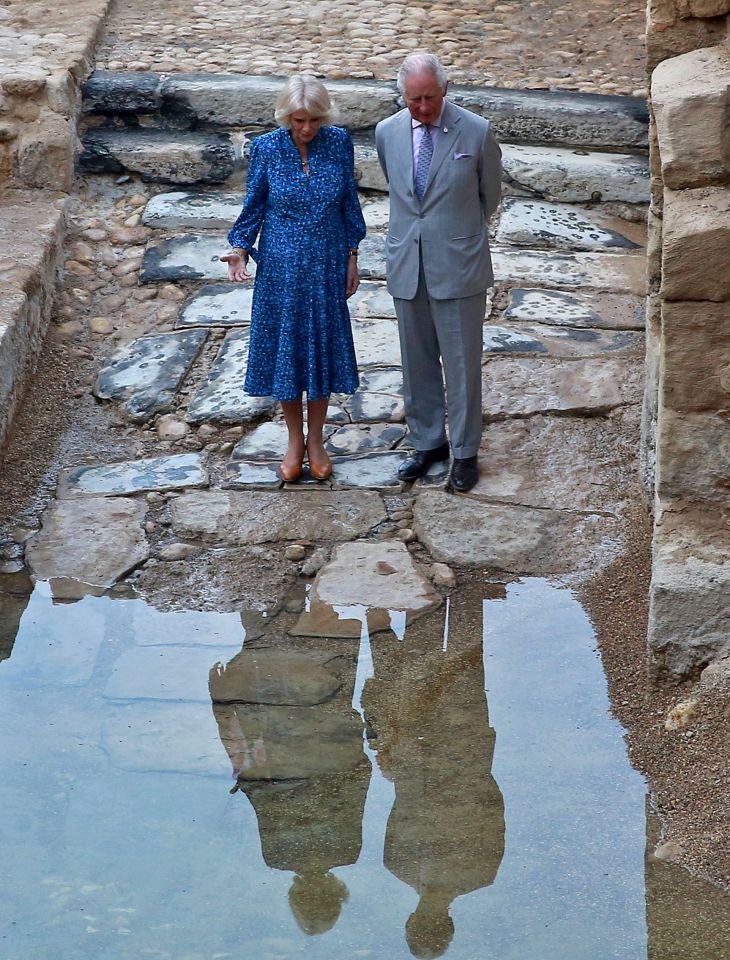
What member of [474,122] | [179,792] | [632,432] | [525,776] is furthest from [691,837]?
[474,122]

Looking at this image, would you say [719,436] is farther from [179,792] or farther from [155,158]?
[155,158]

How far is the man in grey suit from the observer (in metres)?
4.49

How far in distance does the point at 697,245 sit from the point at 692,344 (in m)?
0.29

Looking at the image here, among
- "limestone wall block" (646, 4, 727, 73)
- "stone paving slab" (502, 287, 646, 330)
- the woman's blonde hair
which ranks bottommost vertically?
"stone paving slab" (502, 287, 646, 330)

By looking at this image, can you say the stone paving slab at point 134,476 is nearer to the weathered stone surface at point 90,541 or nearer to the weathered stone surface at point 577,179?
the weathered stone surface at point 90,541

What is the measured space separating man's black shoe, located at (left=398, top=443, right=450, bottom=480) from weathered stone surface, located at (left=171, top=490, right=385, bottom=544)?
181 mm

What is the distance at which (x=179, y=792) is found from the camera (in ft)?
10.9

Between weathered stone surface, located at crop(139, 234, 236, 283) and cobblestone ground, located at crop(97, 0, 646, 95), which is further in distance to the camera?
cobblestone ground, located at crop(97, 0, 646, 95)

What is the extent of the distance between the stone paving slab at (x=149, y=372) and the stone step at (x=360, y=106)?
235 centimetres

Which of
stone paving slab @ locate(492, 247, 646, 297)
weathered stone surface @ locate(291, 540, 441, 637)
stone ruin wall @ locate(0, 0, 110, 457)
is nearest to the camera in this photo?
weathered stone surface @ locate(291, 540, 441, 637)

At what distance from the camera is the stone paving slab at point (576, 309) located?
19.9 feet

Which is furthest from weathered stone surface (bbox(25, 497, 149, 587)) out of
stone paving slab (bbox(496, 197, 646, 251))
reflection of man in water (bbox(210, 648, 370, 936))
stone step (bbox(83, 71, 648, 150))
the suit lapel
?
stone step (bbox(83, 71, 648, 150))

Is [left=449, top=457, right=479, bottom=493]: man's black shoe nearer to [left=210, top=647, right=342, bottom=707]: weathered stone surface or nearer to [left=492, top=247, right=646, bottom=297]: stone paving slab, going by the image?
[left=210, top=647, right=342, bottom=707]: weathered stone surface

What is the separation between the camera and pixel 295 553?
452 centimetres
